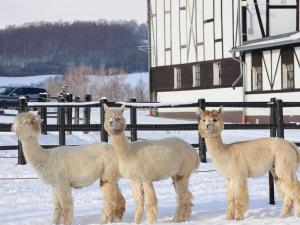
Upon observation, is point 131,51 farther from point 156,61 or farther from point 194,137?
point 194,137

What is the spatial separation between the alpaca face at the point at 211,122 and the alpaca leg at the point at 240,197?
71 centimetres

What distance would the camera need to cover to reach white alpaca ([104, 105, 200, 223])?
9016 mm

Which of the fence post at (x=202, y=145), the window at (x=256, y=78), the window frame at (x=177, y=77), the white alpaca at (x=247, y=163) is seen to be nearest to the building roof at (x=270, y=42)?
the window at (x=256, y=78)

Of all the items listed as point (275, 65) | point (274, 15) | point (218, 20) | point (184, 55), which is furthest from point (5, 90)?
point (275, 65)

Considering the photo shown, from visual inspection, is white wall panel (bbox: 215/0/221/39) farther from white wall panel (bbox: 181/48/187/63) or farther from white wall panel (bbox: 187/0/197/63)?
white wall panel (bbox: 181/48/187/63)

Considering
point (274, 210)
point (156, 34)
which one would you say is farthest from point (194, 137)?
point (156, 34)

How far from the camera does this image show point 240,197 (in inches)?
A: 362

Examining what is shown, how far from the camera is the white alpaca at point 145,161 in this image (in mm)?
9016

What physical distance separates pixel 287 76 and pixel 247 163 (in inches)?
867

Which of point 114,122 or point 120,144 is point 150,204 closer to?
point 120,144

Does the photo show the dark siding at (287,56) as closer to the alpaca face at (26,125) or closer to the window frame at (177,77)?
the window frame at (177,77)

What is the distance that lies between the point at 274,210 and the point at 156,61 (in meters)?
33.2

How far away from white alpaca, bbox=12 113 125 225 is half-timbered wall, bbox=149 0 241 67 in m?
25.4

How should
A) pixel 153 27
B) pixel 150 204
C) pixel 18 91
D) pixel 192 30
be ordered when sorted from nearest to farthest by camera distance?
pixel 150 204
pixel 192 30
pixel 153 27
pixel 18 91
